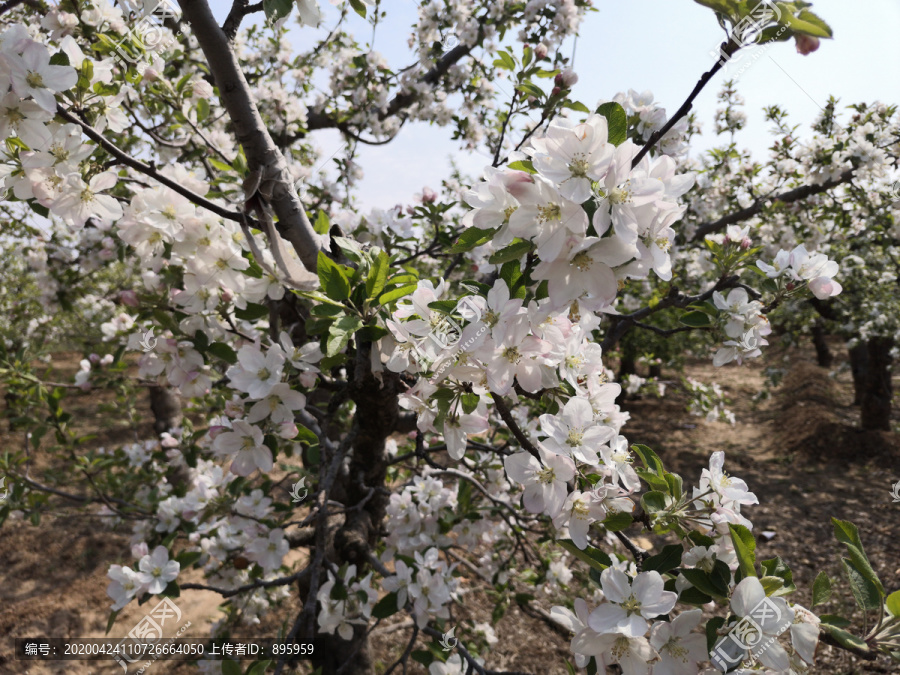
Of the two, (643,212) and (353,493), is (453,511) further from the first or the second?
(643,212)

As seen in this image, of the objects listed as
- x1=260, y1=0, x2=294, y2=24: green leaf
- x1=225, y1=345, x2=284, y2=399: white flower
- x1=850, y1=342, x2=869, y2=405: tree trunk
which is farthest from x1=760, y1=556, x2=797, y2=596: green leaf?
x1=850, y1=342, x2=869, y2=405: tree trunk

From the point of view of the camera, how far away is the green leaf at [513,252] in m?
0.79

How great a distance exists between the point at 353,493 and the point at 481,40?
9.85 feet

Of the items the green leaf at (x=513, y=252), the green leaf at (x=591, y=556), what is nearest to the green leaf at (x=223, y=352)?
the green leaf at (x=513, y=252)

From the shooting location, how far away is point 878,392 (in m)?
6.16

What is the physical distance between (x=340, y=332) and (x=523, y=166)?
1.43ft

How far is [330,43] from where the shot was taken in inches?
159

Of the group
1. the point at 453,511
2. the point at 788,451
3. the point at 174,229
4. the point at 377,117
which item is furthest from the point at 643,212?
the point at 788,451

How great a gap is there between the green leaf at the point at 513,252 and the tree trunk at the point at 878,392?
7373 mm

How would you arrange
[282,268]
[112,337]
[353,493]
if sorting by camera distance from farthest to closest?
[353,493]
[112,337]
[282,268]

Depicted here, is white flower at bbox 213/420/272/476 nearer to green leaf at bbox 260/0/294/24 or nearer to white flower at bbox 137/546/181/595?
white flower at bbox 137/546/181/595

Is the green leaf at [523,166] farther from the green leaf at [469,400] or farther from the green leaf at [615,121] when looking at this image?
the green leaf at [469,400]

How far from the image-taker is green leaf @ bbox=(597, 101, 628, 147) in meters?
0.76

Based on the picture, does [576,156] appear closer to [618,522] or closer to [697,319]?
[618,522]
